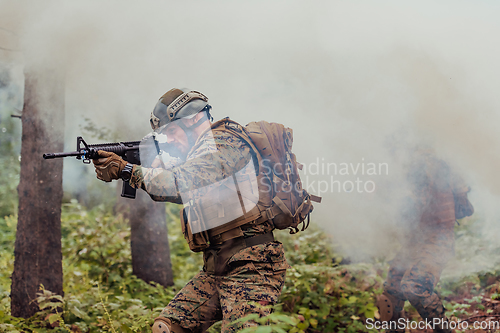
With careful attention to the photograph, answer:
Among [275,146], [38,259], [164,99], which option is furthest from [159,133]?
[38,259]

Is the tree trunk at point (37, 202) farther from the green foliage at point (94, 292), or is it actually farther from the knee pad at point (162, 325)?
the knee pad at point (162, 325)

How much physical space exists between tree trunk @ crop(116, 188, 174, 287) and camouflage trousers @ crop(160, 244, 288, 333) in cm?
215

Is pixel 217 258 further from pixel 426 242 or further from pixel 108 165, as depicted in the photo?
pixel 426 242

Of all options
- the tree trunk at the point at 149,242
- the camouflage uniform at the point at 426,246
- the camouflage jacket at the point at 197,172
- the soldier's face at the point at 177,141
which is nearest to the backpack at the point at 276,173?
the camouflage jacket at the point at 197,172

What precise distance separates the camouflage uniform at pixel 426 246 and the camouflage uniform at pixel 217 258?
1662 mm

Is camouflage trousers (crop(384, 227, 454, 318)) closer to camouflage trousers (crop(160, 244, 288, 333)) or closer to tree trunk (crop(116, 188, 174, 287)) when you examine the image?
camouflage trousers (crop(160, 244, 288, 333))

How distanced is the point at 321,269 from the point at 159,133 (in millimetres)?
2579

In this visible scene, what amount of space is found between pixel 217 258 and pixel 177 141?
0.84 m

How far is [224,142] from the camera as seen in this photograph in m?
2.13

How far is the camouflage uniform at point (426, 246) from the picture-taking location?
327cm

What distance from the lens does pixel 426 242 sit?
140 inches

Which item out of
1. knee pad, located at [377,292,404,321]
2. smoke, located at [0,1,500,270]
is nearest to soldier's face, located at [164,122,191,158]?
smoke, located at [0,1,500,270]

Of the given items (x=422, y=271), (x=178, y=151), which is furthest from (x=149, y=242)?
(x=422, y=271)

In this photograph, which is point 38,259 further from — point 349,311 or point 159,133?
point 349,311
